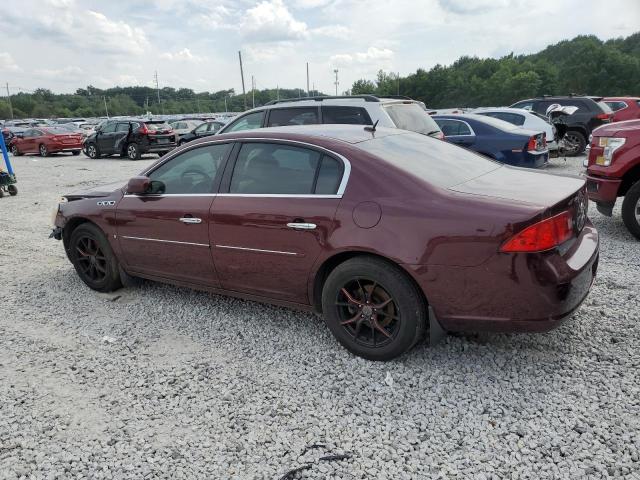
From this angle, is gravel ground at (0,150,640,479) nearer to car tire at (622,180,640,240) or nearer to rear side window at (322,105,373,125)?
car tire at (622,180,640,240)

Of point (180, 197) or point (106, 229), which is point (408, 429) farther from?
point (106, 229)

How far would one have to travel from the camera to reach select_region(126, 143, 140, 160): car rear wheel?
18.8 m

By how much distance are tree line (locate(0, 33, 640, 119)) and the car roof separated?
52.4 m

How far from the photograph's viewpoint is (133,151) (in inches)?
745

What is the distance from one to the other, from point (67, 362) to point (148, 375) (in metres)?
0.70

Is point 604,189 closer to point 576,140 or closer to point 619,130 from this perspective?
point 619,130

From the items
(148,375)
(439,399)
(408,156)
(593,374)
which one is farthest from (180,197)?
(593,374)

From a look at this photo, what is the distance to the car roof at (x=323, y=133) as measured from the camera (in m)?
3.56

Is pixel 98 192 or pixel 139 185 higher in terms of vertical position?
pixel 139 185

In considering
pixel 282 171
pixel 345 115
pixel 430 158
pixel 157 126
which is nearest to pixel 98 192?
pixel 282 171

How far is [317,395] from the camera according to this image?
9.71 feet

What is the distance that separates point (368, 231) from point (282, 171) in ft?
2.97

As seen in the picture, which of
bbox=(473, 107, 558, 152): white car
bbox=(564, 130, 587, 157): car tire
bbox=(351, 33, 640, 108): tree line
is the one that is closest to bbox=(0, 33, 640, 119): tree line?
bbox=(351, 33, 640, 108): tree line

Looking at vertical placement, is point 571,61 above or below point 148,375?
above
